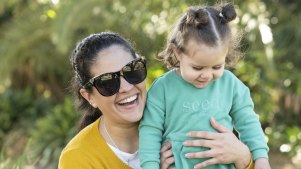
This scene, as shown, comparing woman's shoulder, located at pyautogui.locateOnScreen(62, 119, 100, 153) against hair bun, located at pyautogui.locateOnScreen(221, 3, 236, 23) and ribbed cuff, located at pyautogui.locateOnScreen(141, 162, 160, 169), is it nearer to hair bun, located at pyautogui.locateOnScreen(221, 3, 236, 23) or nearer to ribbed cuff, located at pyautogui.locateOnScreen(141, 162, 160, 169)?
ribbed cuff, located at pyautogui.locateOnScreen(141, 162, 160, 169)

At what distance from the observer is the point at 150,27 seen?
741cm

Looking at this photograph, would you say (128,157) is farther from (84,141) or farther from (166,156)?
(166,156)

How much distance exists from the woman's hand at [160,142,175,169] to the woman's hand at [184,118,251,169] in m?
0.09

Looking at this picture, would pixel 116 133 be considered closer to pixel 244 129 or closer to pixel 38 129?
pixel 244 129

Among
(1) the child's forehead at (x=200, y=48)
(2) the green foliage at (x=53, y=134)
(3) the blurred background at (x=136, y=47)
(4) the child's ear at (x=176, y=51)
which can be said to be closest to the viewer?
(1) the child's forehead at (x=200, y=48)

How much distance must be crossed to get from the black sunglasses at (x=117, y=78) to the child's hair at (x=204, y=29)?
18cm

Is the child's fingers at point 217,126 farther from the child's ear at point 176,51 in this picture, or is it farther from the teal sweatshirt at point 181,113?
the child's ear at point 176,51

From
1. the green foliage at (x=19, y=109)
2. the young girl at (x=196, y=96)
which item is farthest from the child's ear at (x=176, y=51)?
the green foliage at (x=19, y=109)

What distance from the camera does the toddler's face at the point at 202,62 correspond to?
2598 millimetres

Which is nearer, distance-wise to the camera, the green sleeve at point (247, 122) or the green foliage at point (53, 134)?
the green sleeve at point (247, 122)

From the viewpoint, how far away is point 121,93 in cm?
291

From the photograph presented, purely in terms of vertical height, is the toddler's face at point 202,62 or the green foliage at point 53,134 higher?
the toddler's face at point 202,62

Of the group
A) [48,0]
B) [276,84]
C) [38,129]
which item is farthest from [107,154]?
[38,129]

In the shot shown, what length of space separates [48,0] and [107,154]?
4.78 meters
